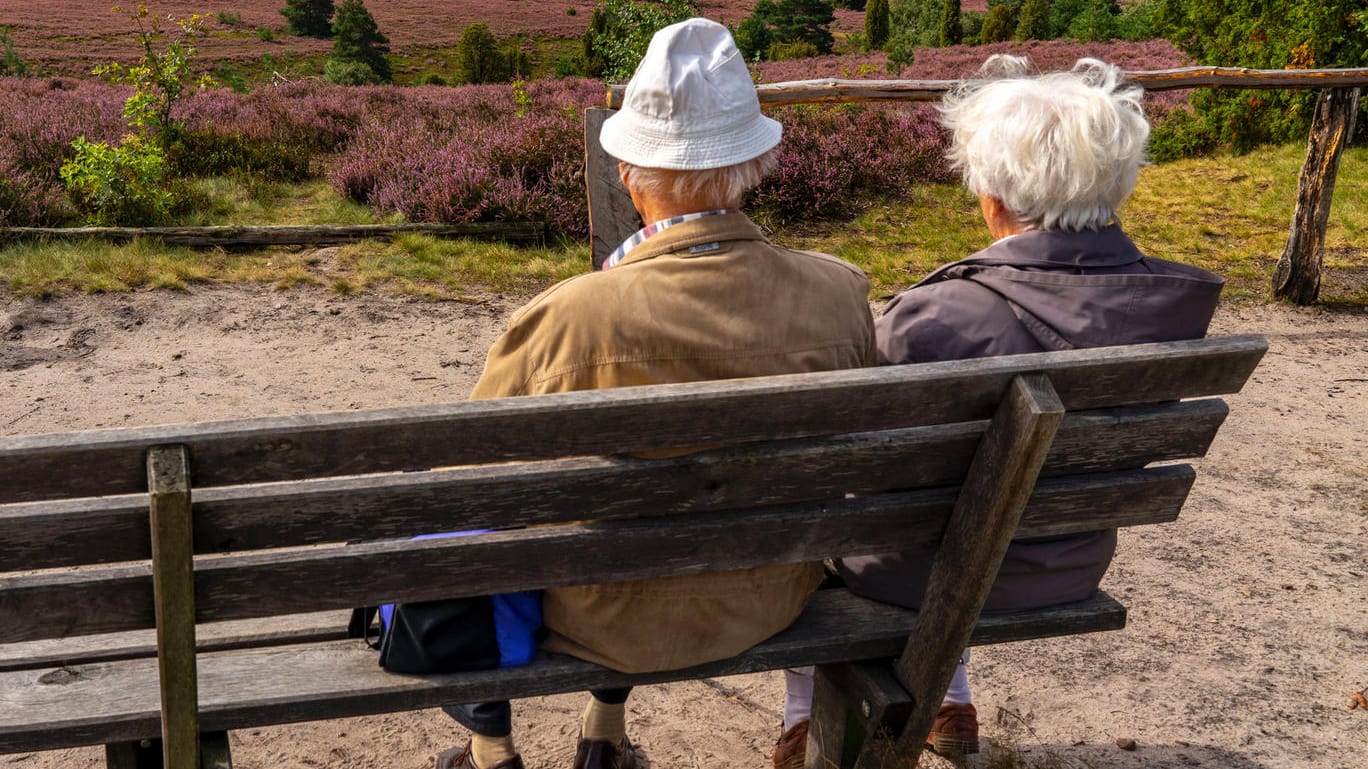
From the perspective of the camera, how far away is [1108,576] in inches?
162

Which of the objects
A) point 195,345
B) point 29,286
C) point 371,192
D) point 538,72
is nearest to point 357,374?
point 195,345

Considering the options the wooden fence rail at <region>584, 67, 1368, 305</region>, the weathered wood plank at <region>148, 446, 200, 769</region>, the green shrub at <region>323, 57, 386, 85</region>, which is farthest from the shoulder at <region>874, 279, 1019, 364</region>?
the green shrub at <region>323, 57, 386, 85</region>

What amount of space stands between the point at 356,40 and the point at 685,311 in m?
29.7

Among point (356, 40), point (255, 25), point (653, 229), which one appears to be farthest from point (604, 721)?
point (255, 25)

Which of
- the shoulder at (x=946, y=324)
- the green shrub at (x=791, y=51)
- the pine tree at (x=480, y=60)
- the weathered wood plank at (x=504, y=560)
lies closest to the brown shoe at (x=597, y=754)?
the weathered wood plank at (x=504, y=560)

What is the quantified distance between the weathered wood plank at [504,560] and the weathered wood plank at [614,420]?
0.21m

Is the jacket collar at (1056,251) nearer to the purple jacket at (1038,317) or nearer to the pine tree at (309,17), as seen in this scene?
the purple jacket at (1038,317)

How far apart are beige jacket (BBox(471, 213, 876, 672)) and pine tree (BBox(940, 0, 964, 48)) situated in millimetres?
Answer: 31498

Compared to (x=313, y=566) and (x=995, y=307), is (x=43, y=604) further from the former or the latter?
(x=995, y=307)

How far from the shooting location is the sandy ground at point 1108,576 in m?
3.14

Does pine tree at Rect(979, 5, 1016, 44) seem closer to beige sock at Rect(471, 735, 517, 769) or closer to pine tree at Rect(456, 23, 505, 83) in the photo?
pine tree at Rect(456, 23, 505, 83)

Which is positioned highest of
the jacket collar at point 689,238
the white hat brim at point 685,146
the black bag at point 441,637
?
the white hat brim at point 685,146

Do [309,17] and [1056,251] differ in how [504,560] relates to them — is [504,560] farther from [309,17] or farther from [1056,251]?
[309,17]

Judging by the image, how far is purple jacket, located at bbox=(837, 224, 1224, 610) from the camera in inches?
86.7
